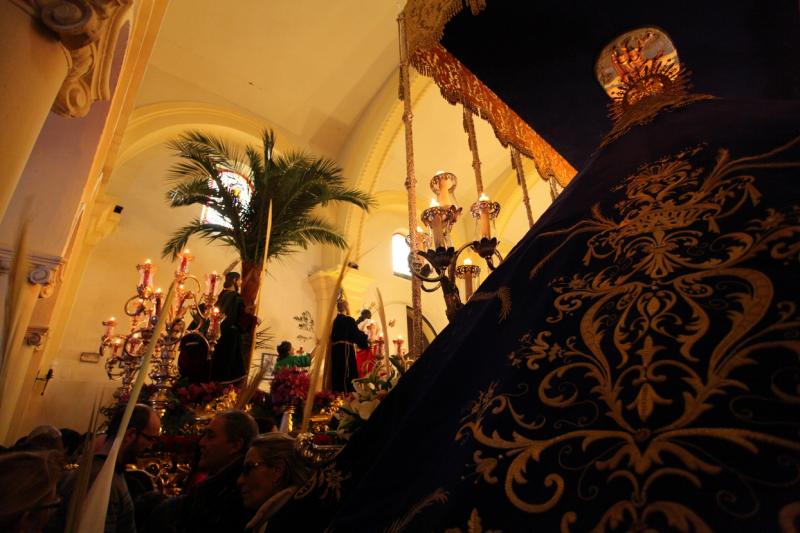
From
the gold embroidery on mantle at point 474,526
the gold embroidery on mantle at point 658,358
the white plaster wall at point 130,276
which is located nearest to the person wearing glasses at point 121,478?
the gold embroidery on mantle at point 474,526

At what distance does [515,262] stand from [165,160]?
9.44 metres

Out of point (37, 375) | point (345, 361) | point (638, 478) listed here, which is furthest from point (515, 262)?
point (37, 375)

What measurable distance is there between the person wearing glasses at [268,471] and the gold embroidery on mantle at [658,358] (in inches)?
34.6

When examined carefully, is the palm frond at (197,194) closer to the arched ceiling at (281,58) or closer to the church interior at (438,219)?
the church interior at (438,219)

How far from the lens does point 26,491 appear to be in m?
1.06

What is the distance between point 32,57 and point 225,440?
1.77 m

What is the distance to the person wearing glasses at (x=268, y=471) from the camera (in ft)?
4.79

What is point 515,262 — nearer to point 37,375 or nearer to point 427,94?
point 37,375

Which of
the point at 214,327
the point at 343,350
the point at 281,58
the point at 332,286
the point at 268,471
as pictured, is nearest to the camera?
the point at 268,471

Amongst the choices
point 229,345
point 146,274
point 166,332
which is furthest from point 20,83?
point 146,274

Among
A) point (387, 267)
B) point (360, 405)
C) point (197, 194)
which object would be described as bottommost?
point (360, 405)

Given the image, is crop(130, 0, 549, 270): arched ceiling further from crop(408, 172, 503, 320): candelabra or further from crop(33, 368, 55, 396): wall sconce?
crop(408, 172, 503, 320): candelabra

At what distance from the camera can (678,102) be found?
1.90 metres

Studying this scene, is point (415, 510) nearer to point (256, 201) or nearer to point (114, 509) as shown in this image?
point (114, 509)
